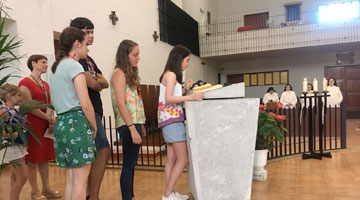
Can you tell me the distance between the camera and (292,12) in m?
11.9

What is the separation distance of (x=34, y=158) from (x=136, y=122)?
1058 millimetres

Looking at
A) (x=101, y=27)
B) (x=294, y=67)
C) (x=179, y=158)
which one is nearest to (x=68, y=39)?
(x=179, y=158)

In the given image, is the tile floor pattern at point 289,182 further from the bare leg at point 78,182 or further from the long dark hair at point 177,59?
the long dark hair at point 177,59

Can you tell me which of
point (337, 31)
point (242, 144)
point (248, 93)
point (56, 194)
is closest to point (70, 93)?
point (242, 144)

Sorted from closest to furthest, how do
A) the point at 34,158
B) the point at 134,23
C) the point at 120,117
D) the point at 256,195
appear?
1. the point at 120,117
2. the point at 34,158
3. the point at 256,195
4. the point at 134,23

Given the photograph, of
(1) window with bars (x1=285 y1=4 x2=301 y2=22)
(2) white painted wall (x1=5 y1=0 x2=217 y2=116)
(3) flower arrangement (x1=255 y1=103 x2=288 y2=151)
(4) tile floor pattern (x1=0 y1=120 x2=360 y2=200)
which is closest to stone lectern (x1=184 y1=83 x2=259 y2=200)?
(4) tile floor pattern (x1=0 y1=120 x2=360 y2=200)

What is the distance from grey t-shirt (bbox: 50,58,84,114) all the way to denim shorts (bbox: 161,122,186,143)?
812 mm

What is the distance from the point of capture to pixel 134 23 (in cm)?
667

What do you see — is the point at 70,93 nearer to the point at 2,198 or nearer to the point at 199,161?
the point at 199,161

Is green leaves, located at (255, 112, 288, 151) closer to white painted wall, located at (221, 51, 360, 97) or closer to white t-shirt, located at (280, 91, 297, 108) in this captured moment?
white t-shirt, located at (280, 91, 297, 108)

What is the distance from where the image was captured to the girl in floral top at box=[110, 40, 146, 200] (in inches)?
74.7

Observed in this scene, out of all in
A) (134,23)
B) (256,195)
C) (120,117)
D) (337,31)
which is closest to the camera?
(120,117)

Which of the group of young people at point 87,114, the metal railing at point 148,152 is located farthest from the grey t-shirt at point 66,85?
the metal railing at point 148,152

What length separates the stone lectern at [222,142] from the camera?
79.6 inches
